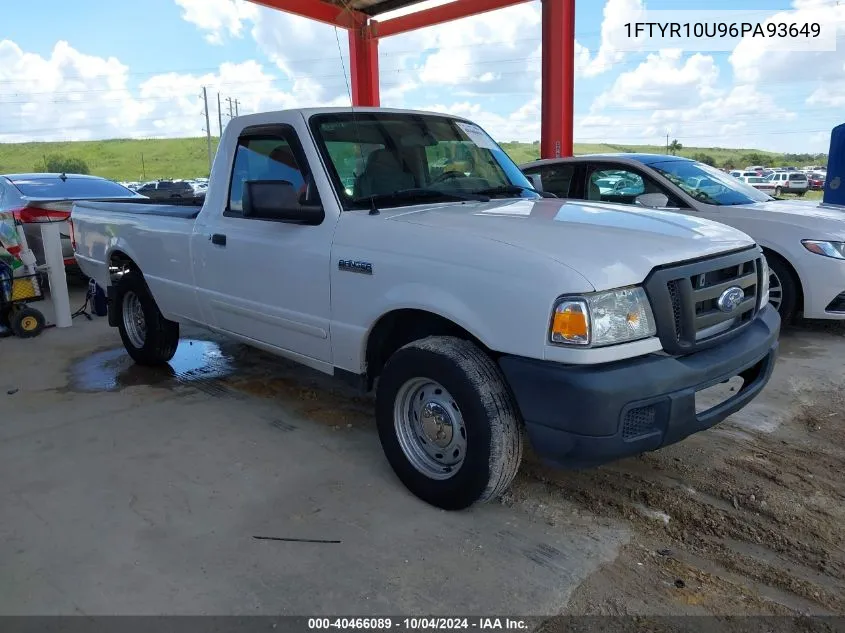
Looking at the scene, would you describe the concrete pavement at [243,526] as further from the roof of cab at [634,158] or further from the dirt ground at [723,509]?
the roof of cab at [634,158]

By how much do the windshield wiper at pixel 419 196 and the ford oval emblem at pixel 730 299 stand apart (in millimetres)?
1429

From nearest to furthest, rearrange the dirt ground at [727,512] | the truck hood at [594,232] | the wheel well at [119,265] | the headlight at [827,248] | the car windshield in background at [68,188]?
the dirt ground at [727,512]
the truck hood at [594,232]
the wheel well at [119,265]
the headlight at [827,248]
the car windshield in background at [68,188]

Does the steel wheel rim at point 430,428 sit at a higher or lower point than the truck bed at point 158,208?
lower

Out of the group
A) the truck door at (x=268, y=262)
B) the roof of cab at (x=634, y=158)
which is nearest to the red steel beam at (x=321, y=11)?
the roof of cab at (x=634, y=158)

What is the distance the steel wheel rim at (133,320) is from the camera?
5586mm

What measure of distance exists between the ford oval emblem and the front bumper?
10.1 inches

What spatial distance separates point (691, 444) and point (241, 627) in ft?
8.71

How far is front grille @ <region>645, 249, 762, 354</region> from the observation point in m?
2.66

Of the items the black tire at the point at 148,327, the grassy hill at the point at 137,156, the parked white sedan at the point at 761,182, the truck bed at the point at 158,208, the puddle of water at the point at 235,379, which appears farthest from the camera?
the grassy hill at the point at 137,156

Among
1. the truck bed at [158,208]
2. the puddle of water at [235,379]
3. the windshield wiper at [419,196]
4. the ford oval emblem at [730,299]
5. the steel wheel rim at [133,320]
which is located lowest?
the puddle of water at [235,379]

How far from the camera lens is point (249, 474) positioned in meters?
3.57

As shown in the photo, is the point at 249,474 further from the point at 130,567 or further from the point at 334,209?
the point at 334,209

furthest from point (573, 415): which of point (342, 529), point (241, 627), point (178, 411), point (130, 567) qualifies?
point (178, 411)

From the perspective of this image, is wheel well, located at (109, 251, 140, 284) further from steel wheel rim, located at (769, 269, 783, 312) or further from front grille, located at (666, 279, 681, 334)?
steel wheel rim, located at (769, 269, 783, 312)
